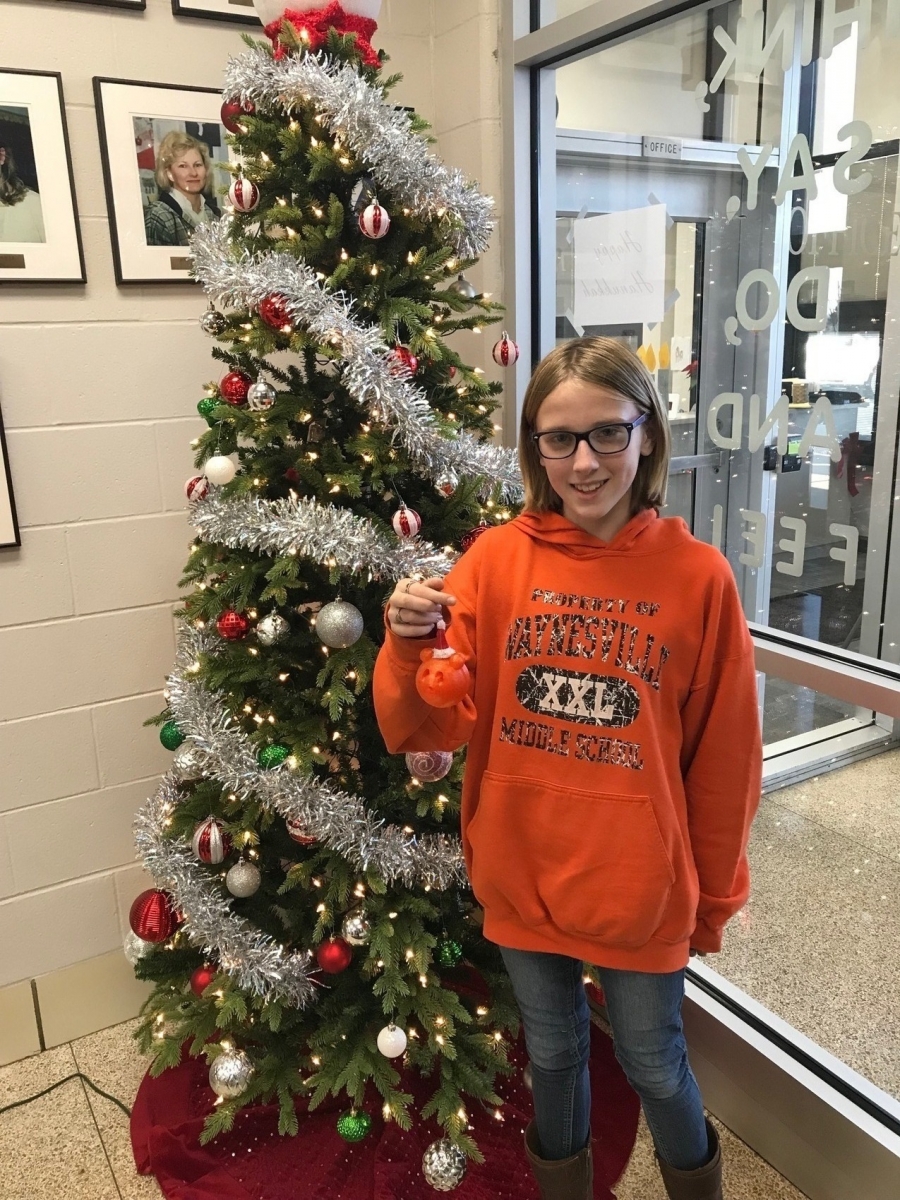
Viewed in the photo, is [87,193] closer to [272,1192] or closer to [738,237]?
[738,237]

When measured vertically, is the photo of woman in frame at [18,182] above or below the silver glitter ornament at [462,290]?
above

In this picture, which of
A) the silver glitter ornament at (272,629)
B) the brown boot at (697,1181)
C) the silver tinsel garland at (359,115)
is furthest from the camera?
the silver glitter ornament at (272,629)

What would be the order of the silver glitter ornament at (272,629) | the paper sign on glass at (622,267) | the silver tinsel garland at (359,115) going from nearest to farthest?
the silver tinsel garland at (359,115)
the silver glitter ornament at (272,629)
the paper sign on glass at (622,267)

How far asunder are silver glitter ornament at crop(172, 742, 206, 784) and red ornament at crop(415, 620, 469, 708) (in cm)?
72

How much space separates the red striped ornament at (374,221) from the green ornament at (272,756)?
3.04ft

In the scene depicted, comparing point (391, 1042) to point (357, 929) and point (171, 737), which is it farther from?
point (171, 737)

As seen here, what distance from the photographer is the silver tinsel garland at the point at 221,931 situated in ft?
5.57

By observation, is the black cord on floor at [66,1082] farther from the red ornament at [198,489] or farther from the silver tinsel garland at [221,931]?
the red ornament at [198,489]

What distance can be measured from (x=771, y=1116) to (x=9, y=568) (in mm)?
1950

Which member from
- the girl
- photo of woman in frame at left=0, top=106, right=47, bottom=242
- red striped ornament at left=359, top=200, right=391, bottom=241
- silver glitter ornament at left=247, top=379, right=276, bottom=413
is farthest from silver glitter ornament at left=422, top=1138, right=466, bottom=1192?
photo of woman in frame at left=0, top=106, right=47, bottom=242

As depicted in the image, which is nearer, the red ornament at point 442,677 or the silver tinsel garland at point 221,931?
the red ornament at point 442,677

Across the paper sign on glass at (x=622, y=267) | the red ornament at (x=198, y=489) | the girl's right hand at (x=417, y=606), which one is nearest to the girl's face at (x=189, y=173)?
the red ornament at (x=198, y=489)

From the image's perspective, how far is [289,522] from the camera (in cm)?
155

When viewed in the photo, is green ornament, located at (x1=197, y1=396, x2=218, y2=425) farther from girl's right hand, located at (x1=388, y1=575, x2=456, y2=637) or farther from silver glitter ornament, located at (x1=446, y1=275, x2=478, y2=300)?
girl's right hand, located at (x1=388, y1=575, x2=456, y2=637)
